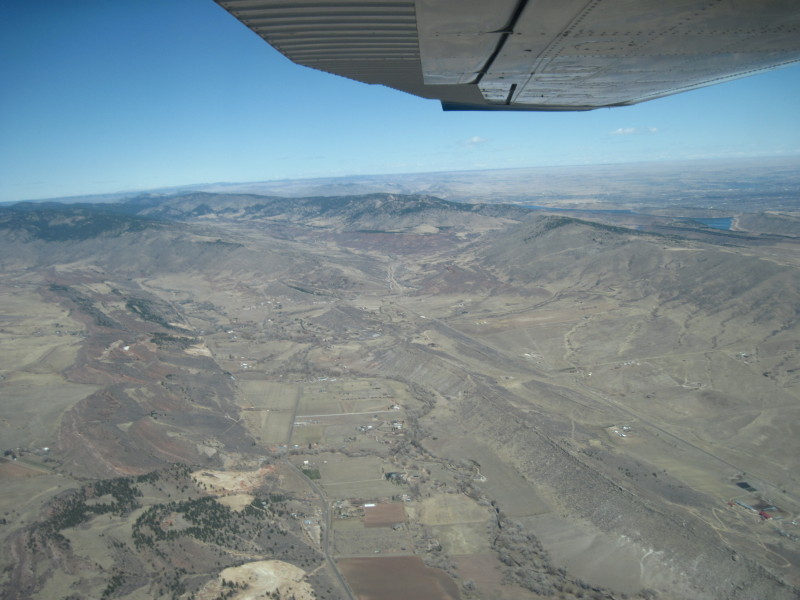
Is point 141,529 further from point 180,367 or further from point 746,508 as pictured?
point 746,508

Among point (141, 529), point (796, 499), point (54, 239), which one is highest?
point (54, 239)

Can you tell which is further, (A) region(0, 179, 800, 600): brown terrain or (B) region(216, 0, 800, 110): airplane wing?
(A) region(0, 179, 800, 600): brown terrain

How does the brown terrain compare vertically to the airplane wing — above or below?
below

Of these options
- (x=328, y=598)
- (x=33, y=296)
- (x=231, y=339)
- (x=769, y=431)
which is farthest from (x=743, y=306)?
(x=33, y=296)

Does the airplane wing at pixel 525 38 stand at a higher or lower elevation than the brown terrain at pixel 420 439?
higher

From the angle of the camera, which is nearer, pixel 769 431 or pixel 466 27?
pixel 466 27
